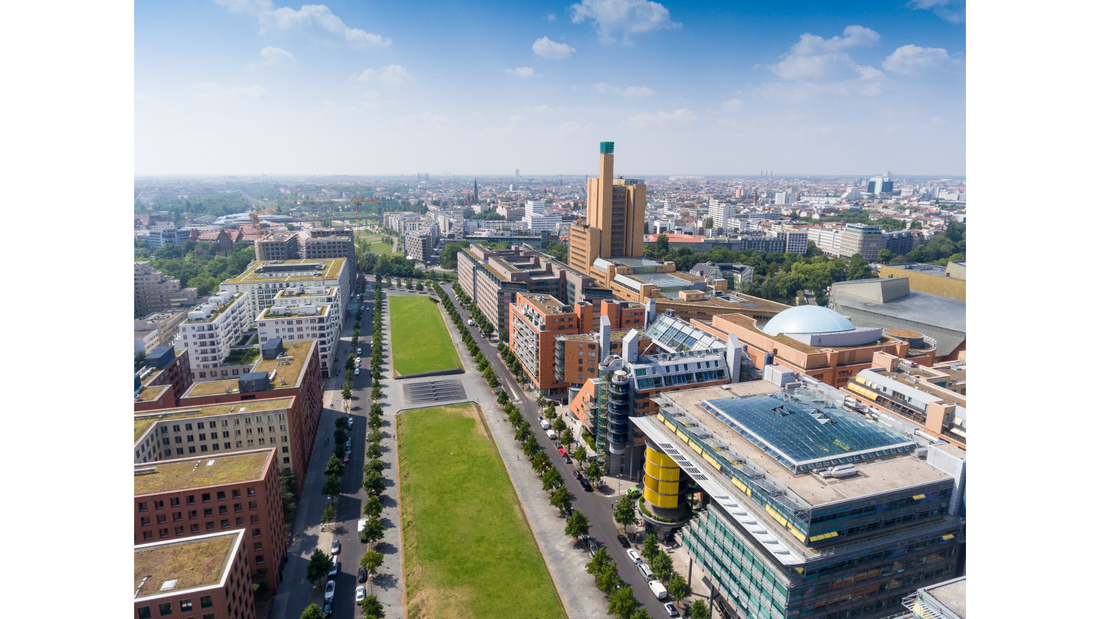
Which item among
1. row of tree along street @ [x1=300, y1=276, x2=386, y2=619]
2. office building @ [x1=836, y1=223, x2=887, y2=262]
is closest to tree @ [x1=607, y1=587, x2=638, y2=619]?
row of tree along street @ [x1=300, y1=276, x2=386, y2=619]

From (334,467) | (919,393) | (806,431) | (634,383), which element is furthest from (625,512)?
(334,467)

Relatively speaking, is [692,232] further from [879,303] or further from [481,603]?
[481,603]

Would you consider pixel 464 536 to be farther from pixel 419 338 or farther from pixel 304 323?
pixel 419 338

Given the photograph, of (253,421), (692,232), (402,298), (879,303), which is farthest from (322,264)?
(692,232)

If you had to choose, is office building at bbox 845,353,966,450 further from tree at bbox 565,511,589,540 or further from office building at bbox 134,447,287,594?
office building at bbox 134,447,287,594

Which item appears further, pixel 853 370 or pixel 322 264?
pixel 322 264

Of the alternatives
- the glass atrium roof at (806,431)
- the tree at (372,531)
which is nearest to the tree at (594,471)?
the glass atrium roof at (806,431)

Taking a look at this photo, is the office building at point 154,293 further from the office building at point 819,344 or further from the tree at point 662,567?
the tree at point 662,567
